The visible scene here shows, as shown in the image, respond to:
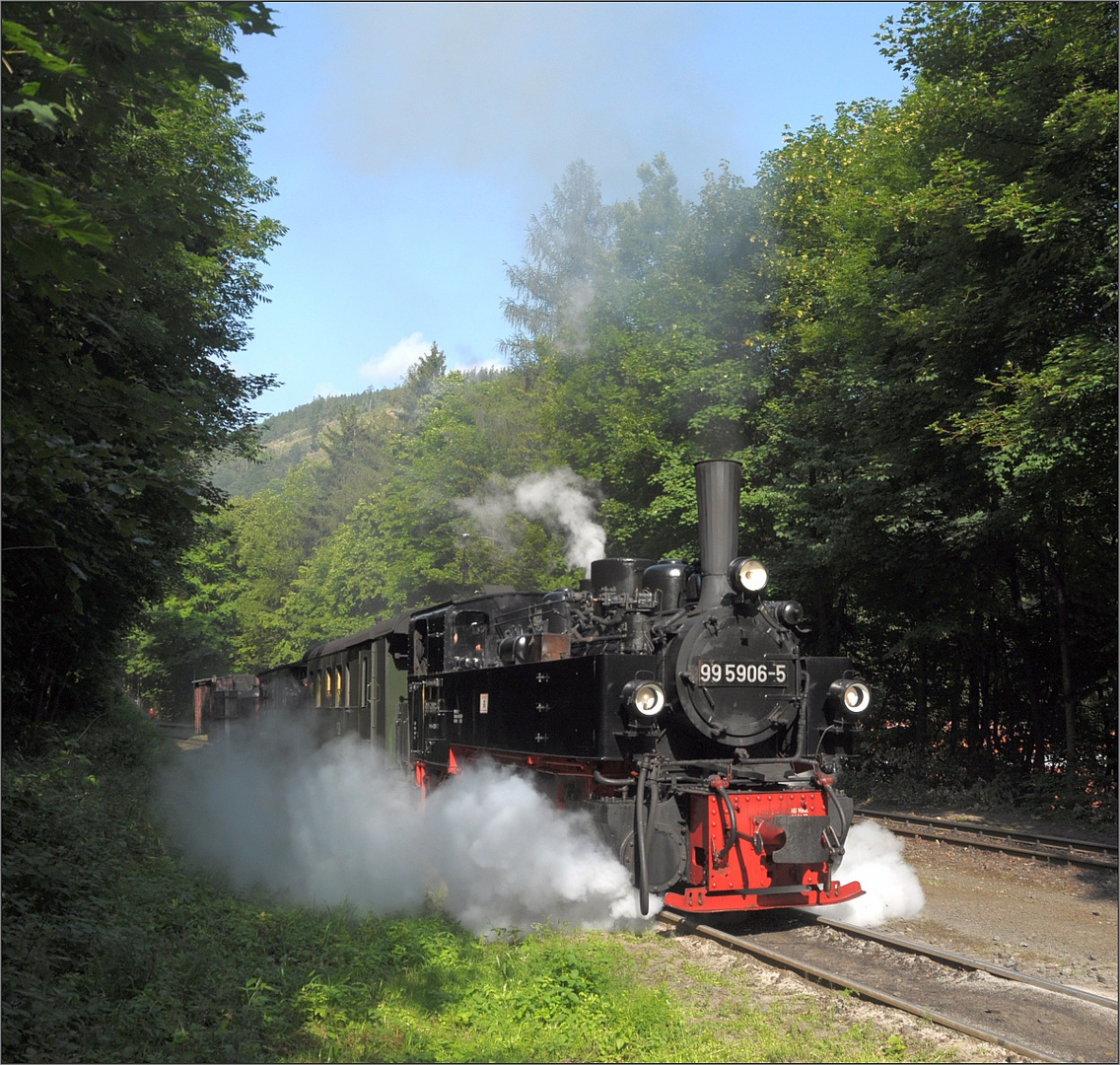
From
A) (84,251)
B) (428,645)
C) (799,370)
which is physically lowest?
(428,645)

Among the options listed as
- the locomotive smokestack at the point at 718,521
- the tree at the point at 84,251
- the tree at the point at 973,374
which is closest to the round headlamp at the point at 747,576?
the locomotive smokestack at the point at 718,521

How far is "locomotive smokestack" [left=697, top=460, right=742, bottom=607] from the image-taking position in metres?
8.75

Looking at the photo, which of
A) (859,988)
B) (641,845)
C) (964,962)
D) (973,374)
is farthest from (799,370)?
(859,988)

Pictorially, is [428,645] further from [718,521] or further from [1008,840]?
[1008,840]

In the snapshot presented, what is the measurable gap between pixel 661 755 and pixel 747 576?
1655mm

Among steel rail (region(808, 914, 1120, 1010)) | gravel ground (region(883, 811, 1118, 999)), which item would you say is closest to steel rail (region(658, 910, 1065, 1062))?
steel rail (region(808, 914, 1120, 1010))

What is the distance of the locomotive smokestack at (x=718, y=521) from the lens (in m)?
8.75

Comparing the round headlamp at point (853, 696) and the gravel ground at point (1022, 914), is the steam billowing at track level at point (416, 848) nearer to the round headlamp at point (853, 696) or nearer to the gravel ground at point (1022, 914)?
the round headlamp at point (853, 696)

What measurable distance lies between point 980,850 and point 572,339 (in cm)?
2468

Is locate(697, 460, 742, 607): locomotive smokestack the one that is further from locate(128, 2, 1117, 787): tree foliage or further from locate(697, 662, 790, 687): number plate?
locate(128, 2, 1117, 787): tree foliage

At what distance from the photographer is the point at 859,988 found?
20.6 ft

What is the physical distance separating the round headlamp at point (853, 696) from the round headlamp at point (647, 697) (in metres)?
1.74

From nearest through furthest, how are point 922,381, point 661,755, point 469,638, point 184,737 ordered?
point 661,755, point 469,638, point 922,381, point 184,737

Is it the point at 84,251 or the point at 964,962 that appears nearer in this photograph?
the point at 84,251
